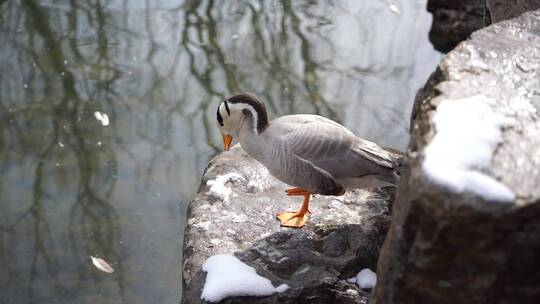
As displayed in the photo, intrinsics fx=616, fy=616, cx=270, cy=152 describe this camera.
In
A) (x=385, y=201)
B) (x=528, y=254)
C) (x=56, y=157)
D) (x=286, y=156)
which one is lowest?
(x=56, y=157)

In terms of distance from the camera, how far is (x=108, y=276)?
12.6 ft

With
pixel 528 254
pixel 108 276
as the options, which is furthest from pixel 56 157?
pixel 528 254

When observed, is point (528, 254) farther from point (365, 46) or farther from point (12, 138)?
point (365, 46)

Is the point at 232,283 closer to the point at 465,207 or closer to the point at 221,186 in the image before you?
the point at 221,186

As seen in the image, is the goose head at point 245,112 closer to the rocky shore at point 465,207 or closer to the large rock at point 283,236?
the large rock at point 283,236

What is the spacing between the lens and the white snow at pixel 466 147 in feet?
5.09

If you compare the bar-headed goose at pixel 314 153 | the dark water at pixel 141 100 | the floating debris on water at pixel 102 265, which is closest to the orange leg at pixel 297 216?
the bar-headed goose at pixel 314 153

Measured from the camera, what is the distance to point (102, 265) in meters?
3.89

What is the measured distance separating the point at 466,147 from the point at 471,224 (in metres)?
0.23

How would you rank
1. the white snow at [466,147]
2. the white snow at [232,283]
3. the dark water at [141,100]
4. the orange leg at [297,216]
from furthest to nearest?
1. the dark water at [141,100]
2. the orange leg at [297,216]
3. the white snow at [232,283]
4. the white snow at [466,147]

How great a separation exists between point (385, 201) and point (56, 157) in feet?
8.86

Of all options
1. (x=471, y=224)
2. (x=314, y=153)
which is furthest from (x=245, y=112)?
(x=471, y=224)

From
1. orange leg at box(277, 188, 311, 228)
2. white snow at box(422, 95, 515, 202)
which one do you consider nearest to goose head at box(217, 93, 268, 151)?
orange leg at box(277, 188, 311, 228)

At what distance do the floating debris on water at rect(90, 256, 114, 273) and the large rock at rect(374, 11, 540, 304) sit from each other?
2.30 metres
